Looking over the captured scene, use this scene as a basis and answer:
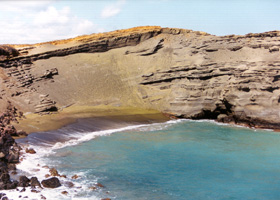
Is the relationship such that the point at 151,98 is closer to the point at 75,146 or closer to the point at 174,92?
the point at 174,92

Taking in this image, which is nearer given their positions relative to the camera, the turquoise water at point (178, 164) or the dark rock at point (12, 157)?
the turquoise water at point (178, 164)

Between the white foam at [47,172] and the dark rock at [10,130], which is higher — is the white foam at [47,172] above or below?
below

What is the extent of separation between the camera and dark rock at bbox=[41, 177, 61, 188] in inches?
498

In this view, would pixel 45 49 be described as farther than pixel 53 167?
Yes

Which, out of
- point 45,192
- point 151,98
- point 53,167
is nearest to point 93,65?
point 151,98

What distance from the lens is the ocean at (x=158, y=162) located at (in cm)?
1277

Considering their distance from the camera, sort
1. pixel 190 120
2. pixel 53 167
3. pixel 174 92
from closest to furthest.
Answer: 1. pixel 53 167
2. pixel 190 120
3. pixel 174 92

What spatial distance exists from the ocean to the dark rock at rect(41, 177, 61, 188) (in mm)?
254

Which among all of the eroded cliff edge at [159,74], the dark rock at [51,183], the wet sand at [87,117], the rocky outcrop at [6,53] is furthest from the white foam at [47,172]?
the rocky outcrop at [6,53]

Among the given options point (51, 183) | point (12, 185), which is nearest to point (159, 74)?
point (51, 183)

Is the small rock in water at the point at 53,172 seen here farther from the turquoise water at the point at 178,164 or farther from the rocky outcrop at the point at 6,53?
the rocky outcrop at the point at 6,53

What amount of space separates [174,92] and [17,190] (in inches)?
852

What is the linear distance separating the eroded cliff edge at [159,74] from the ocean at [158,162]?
378 centimetres

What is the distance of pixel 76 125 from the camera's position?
24312 millimetres
